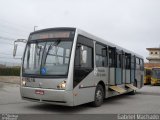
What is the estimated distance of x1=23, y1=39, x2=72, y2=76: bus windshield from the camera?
10695 millimetres

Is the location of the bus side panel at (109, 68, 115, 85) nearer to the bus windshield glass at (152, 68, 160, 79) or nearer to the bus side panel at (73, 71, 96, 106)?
the bus side panel at (73, 71, 96, 106)

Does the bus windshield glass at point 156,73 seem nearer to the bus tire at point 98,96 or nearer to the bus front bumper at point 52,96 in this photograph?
the bus tire at point 98,96

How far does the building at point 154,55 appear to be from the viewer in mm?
89375

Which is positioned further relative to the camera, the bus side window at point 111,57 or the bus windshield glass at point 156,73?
the bus windshield glass at point 156,73

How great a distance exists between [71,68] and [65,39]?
4.02ft

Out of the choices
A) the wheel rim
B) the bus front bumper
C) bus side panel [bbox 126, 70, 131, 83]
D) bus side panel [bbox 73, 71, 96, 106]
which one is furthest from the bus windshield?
bus side panel [bbox 126, 70, 131, 83]

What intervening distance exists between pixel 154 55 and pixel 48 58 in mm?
84617

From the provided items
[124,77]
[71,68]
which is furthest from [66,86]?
[124,77]

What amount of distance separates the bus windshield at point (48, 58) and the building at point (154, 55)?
8106 cm

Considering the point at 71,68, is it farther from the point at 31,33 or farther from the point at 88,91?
the point at 31,33

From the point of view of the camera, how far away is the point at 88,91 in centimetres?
1177

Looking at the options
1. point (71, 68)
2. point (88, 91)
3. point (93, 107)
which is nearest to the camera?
point (71, 68)

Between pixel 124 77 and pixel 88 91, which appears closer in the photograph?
pixel 88 91

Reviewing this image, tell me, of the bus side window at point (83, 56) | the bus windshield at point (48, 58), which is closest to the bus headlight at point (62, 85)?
the bus windshield at point (48, 58)
